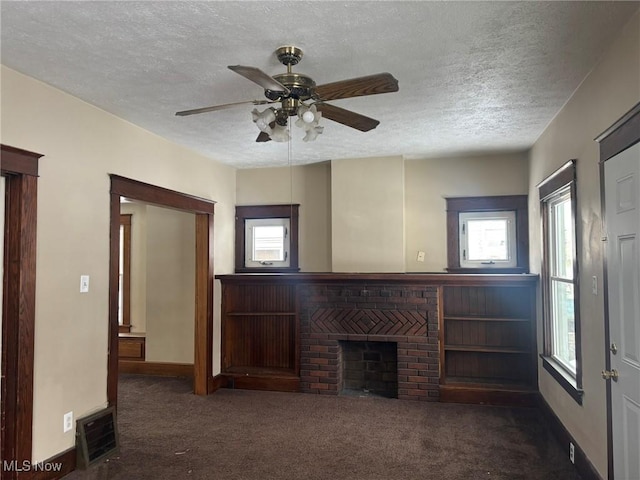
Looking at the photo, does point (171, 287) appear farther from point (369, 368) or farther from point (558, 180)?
point (558, 180)

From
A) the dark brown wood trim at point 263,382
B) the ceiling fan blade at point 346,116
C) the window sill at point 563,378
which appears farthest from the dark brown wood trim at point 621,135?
the dark brown wood trim at point 263,382

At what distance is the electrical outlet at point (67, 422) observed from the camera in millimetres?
2988

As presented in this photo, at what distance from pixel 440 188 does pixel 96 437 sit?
402cm

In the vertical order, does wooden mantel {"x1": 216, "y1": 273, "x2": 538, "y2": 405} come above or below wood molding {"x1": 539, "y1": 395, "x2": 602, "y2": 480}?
above

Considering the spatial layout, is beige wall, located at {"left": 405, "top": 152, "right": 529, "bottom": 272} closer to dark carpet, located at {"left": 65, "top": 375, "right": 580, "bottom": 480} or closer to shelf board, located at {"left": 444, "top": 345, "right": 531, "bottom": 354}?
shelf board, located at {"left": 444, "top": 345, "right": 531, "bottom": 354}

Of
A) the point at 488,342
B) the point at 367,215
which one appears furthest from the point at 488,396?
the point at 367,215

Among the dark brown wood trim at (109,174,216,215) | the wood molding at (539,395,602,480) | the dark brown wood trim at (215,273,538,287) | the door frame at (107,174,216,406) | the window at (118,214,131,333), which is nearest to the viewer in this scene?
the wood molding at (539,395,602,480)

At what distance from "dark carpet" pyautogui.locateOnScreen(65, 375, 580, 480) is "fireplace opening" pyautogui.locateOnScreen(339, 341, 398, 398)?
10.6 inches

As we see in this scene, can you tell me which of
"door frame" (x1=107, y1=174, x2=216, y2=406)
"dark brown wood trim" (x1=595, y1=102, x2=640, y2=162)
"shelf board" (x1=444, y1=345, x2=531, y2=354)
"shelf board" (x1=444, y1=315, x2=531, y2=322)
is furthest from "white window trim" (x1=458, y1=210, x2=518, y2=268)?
"door frame" (x1=107, y1=174, x2=216, y2=406)

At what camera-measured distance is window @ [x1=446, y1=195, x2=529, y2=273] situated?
4.75m

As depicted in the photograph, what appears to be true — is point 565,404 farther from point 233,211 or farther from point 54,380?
point 233,211

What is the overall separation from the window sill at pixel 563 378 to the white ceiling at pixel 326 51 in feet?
6.58

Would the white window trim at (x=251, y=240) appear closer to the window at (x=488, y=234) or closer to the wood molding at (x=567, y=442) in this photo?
the window at (x=488, y=234)

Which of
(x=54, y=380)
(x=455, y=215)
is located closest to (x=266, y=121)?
(x=54, y=380)
